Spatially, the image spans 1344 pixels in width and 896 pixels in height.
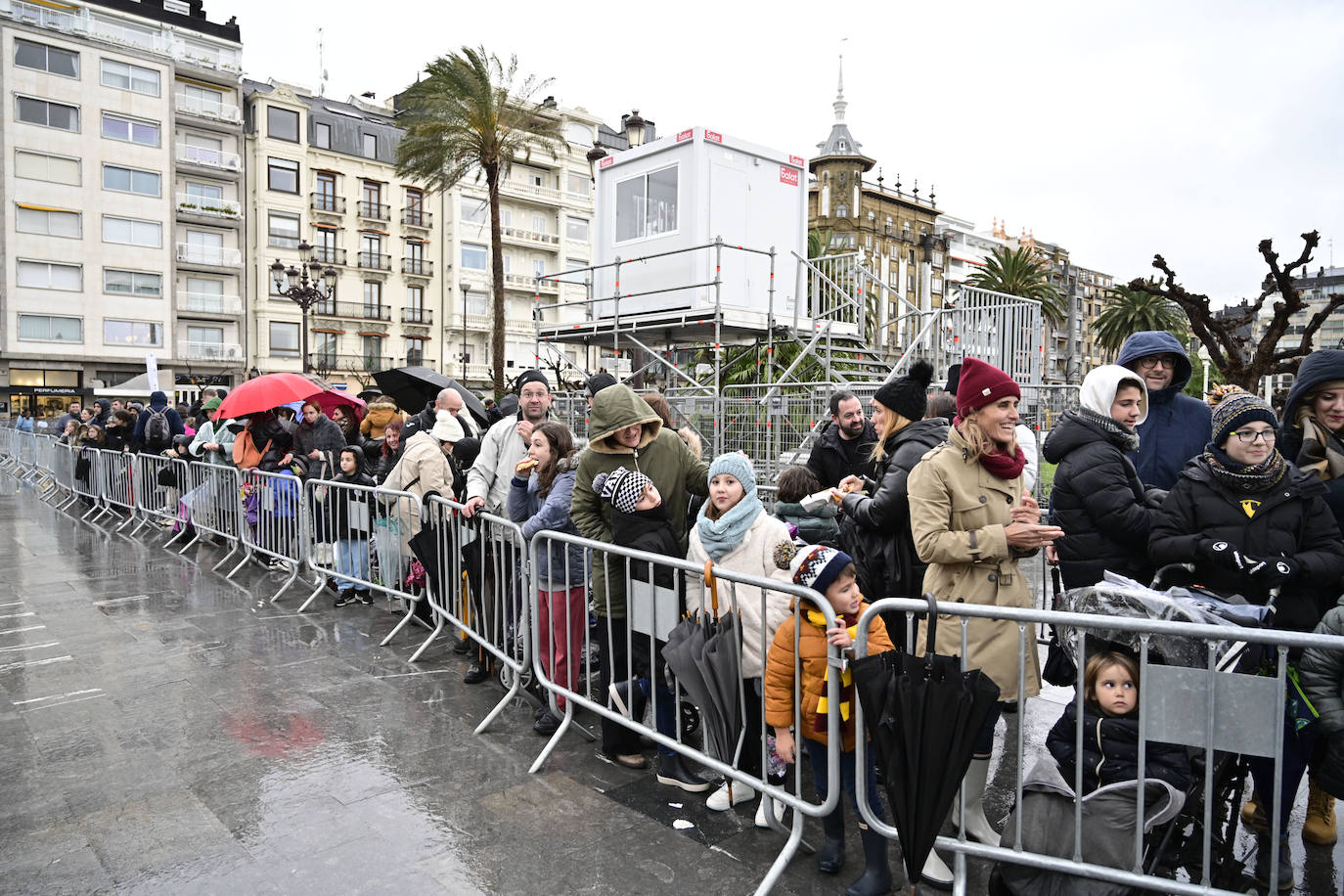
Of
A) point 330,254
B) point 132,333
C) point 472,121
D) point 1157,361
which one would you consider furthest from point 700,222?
point 330,254

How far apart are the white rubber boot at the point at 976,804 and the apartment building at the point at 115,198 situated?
4477 cm

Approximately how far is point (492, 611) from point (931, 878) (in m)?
3.31

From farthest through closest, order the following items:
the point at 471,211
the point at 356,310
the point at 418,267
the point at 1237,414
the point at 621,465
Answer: the point at 471,211, the point at 418,267, the point at 356,310, the point at 621,465, the point at 1237,414

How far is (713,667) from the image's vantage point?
358 centimetres

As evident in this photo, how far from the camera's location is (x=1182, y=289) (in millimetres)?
19344

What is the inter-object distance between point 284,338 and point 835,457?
48.1m

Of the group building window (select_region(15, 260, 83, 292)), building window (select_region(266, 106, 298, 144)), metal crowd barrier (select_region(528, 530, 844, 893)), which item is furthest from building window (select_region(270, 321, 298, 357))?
metal crowd barrier (select_region(528, 530, 844, 893))

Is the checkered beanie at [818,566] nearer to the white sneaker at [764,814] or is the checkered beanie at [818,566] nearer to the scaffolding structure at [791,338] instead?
the white sneaker at [764,814]

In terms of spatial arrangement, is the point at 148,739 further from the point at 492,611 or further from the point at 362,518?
the point at 362,518

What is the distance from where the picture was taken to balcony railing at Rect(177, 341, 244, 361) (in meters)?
44.4

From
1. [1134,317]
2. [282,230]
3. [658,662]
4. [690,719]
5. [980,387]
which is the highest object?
[282,230]

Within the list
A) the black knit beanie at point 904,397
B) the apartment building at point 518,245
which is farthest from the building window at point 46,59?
the black knit beanie at point 904,397

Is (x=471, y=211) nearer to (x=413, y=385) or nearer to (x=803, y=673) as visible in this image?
(x=413, y=385)

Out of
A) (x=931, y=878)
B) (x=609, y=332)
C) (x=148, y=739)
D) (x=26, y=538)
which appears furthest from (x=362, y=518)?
(x=26, y=538)
